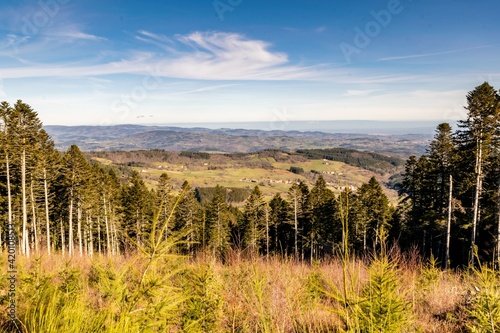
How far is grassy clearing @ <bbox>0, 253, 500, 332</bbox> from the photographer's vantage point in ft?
7.20

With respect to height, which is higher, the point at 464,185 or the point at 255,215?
the point at 464,185

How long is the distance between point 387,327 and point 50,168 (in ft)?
123

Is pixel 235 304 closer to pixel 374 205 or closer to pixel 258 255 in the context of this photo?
pixel 258 255

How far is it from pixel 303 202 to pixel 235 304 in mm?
41779

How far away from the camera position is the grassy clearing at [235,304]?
7.20 feet

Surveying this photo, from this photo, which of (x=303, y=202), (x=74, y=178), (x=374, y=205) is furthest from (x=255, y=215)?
(x=74, y=178)

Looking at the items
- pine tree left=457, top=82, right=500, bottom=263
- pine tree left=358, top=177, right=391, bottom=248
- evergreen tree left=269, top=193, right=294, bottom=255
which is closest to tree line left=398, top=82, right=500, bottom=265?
pine tree left=457, top=82, right=500, bottom=263

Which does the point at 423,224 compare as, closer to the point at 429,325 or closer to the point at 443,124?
the point at 443,124

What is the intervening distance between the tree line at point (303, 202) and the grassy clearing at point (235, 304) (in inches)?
213

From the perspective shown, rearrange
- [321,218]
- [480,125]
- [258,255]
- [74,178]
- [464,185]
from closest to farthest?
[258,255] < [480,125] < [464,185] < [74,178] < [321,218]

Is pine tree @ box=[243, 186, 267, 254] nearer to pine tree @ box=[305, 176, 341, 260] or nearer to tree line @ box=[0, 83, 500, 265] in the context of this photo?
tree line @ box=[0, 83, 500, 265]

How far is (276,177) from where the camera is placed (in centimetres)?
19850

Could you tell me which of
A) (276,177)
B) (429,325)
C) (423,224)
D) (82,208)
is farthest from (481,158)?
(276,177)

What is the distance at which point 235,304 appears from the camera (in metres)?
2.93
